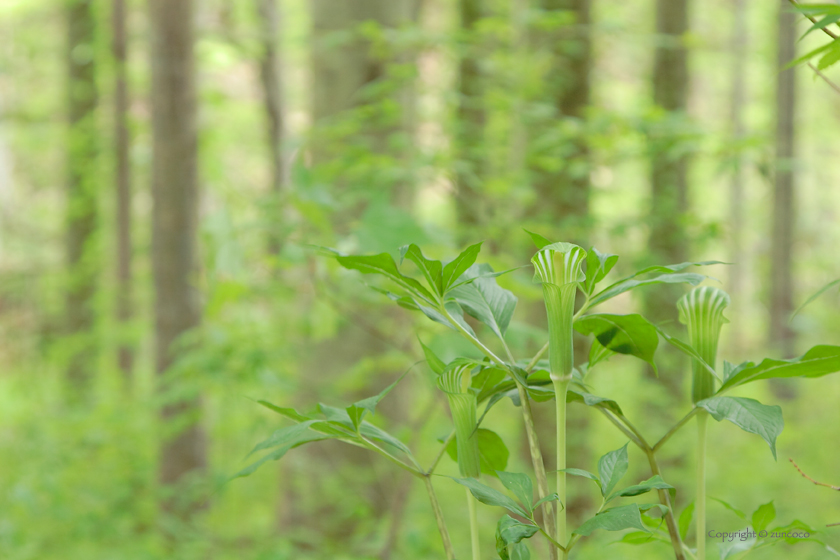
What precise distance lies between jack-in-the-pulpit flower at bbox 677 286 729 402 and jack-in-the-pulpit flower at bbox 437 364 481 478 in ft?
0.69

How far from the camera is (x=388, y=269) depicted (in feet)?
1.97

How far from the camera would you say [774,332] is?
25.3 feet

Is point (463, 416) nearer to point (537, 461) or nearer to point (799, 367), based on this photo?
point (537, 461)

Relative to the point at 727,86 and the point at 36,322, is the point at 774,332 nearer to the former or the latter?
the point at 727,86

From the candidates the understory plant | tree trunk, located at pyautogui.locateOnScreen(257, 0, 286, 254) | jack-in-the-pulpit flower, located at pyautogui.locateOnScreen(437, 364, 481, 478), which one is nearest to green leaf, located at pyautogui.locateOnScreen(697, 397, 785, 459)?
the understory plant

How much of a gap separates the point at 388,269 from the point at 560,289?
162 mm

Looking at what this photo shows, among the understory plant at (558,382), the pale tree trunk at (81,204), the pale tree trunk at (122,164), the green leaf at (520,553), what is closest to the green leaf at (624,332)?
the understory plant at (558,382)

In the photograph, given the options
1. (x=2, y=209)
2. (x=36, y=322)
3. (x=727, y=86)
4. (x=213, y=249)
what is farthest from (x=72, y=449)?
(x=727, y=86)

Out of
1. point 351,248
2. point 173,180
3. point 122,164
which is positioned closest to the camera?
point 351,248

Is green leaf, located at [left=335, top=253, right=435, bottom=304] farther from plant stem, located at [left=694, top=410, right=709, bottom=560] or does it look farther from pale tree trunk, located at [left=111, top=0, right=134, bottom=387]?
pale tree trunk, located at [left=111, top=0, right=134, bottom=387]

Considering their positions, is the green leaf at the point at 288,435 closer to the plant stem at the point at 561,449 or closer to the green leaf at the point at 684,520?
the plant stem at the point at 561,449

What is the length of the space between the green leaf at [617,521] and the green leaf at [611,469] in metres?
0.04

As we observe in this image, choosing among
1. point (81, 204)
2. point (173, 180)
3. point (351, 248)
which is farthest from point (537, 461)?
point (81, 204)

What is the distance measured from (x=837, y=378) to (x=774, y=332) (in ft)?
6.50
